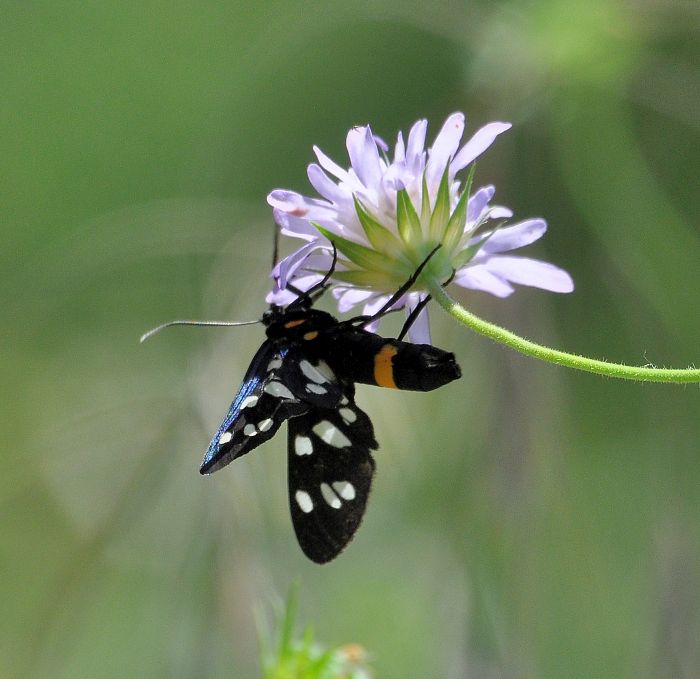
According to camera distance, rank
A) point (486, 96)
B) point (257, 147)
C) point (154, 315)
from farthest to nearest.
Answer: point (154, 315), point (257, 147), point (486, 96)

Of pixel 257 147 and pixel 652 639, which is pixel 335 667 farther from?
pixel 257 147

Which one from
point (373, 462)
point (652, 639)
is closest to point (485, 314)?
point (652, 639)

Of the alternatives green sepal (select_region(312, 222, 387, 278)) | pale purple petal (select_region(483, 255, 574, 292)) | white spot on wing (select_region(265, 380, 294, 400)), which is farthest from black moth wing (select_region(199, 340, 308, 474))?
pale purple petal (select_region(483, 255, 574, 292))

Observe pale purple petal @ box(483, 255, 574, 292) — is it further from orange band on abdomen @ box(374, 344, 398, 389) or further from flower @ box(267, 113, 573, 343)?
orange band on abdomen @ box(374, 344, 398, 389)

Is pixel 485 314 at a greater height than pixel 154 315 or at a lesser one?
lesser

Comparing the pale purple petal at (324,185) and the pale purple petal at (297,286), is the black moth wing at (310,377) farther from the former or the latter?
the pale purple petal at (324,185)

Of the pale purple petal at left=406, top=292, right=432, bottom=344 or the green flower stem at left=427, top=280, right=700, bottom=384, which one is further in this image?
the pale purple petal at left=406, top=292, right=432, bottom=344
